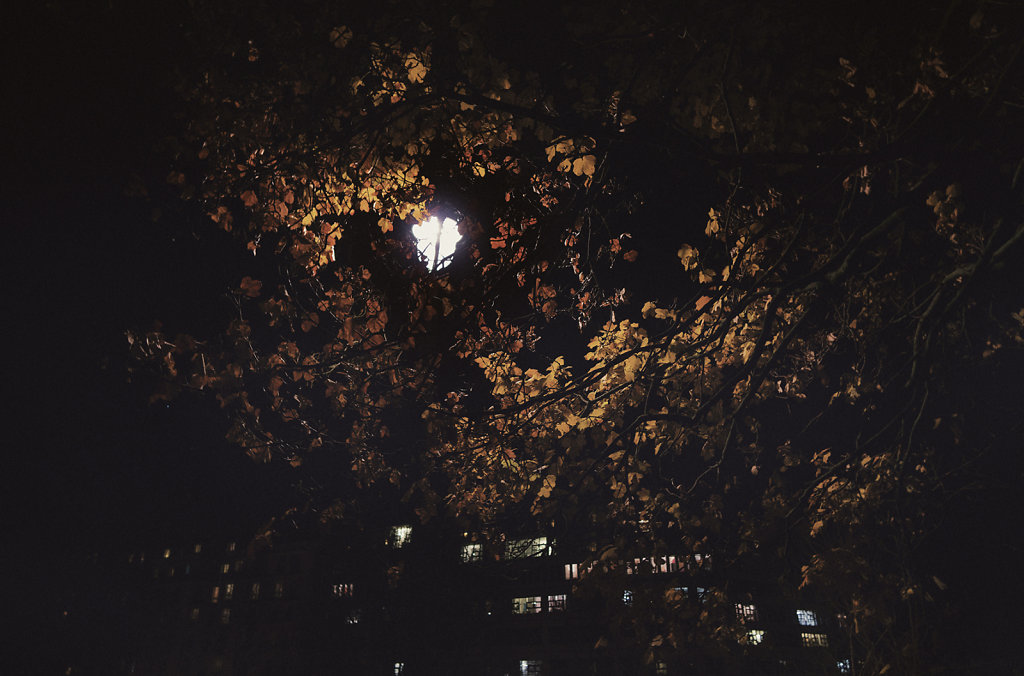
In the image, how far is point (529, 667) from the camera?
209 feet

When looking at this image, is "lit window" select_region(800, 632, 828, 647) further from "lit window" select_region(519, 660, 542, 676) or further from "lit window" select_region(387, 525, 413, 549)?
"lit window" select_region(387, 525, 413, 549)

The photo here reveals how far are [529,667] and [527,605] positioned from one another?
6154 millimetres

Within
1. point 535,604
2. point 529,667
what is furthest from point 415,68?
point 529,667

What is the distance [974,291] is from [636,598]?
635 cm

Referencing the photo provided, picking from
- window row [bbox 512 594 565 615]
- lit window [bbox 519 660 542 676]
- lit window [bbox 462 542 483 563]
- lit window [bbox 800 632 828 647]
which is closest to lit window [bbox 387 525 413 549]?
lit window [bbox 462 542 483 563]

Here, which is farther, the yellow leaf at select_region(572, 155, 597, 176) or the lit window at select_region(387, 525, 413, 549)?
the lit window at select_region(387, 525, 413, 549)

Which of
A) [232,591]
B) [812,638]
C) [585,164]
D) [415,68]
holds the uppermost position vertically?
[415,68]

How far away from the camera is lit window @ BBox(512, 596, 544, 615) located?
66.2 metres

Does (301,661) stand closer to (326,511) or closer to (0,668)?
(0,668)

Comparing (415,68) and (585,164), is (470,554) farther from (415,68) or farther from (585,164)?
(415,68)

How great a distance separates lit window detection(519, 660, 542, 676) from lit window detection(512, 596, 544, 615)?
4828 mm

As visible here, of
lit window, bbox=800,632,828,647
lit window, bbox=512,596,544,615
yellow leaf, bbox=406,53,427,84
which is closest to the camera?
yellow leaf, bbox=406,53,427,84

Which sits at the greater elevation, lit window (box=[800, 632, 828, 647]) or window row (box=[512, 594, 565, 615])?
window row (box=[512, 594, 565, 615])

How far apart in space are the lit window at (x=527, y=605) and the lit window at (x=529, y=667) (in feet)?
15.8
